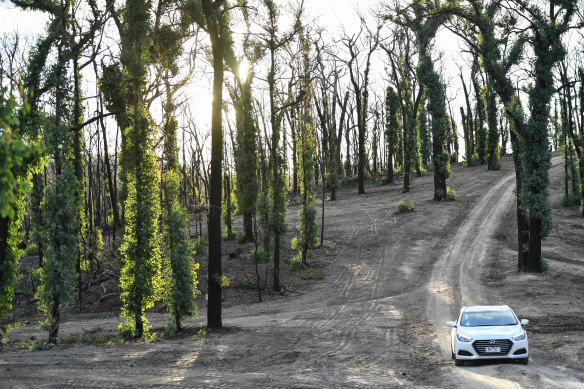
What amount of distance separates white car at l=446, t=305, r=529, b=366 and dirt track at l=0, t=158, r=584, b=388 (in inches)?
12.1

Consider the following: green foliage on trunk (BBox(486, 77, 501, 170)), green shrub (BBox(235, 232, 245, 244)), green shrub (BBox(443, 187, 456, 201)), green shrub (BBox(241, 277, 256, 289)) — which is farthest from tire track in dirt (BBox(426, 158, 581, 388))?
green shrub (BBox(235, 232, 245, 244))

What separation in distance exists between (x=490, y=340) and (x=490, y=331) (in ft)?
0.91

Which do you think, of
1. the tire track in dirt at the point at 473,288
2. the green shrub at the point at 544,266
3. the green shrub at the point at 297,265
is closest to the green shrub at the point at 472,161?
the tire track in dirt at the point at 473,288

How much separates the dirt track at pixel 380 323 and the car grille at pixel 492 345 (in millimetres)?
357

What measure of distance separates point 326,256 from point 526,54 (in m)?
16.4

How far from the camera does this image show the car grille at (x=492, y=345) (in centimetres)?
1171

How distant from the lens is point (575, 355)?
500 inches

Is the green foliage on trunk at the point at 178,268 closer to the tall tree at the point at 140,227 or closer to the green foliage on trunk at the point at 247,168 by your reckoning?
the tall tree at the point at 140,227

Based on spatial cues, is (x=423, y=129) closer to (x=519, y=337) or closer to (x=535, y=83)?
(x=535, y=83)

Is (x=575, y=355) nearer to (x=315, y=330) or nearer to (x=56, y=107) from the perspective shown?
(x=315, y=330)

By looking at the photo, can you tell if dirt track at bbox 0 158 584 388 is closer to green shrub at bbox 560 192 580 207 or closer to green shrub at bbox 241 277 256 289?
green shrub at bbox 560 192 580 207

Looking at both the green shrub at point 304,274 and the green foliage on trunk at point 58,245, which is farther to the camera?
the green shrub at point 304,274

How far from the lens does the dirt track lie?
37.4 ft

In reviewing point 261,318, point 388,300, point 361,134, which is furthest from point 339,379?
point 361,134
